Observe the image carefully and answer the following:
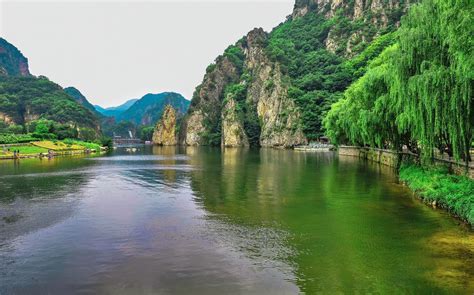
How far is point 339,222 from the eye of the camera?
2184cm

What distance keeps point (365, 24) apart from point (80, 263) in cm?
18982

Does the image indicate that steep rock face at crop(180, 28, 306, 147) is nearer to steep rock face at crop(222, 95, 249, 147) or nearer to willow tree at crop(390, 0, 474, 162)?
steep rock face at crop(222, 95, 249, 147)

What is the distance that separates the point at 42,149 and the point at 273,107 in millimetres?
100600

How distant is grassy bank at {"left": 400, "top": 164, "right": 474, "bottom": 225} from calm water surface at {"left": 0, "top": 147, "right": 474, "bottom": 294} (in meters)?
0.91

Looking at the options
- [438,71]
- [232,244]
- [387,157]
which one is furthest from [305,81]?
[232,244]

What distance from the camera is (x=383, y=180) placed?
40.5 m

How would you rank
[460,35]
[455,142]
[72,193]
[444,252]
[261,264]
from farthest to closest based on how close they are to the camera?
[72,193] < [455,142] < [460,35] < [444,252] < [261,264]

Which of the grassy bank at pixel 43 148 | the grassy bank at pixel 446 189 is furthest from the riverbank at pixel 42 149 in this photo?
the grassy bank at pixel 446 189

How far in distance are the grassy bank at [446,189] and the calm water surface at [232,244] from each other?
905mm

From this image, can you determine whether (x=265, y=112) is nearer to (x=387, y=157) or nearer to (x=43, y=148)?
(x=43, y=148)

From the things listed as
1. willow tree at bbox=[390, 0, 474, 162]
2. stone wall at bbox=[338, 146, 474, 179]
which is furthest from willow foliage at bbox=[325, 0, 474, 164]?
stone wall at bbox=[338, 146, 474, 179]

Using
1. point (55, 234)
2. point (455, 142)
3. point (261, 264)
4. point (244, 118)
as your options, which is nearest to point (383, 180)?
point (455, 142)

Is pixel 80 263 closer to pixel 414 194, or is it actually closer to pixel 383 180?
pixel 414 194

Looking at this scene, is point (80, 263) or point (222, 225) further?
point (222, 225)
